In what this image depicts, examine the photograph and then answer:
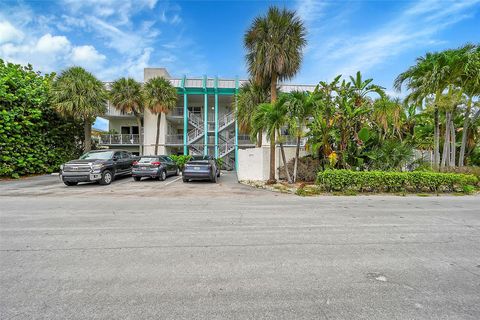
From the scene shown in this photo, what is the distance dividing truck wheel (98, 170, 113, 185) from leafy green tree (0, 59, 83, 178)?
6.48 m

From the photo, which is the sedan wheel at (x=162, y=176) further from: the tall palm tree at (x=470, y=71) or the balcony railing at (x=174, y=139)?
the tall palm tree at (x=470, y=71)

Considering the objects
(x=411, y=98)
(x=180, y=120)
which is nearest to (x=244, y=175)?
(x=411, y=98)

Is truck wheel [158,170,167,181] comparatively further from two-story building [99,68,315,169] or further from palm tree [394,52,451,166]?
palm tree [394,52,451,166]

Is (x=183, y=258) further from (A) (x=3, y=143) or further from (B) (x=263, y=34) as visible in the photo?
(A) (x=3, y=143)

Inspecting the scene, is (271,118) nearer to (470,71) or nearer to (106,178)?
(106,178)

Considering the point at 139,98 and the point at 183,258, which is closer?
the point at 183,258

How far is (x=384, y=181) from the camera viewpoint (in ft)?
35.6

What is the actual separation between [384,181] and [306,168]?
14.0 ft

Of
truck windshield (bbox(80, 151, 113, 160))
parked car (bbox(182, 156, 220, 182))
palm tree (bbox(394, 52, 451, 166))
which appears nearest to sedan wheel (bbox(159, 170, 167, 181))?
parked car (bbox(182, 156, 220, 182))

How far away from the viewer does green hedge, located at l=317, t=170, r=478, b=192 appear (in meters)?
10.8

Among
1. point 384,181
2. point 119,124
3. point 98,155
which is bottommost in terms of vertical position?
point 384,181

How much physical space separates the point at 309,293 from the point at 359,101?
1323 cm

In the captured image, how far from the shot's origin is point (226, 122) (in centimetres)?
2695

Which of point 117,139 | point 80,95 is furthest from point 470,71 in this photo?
point 117,139
